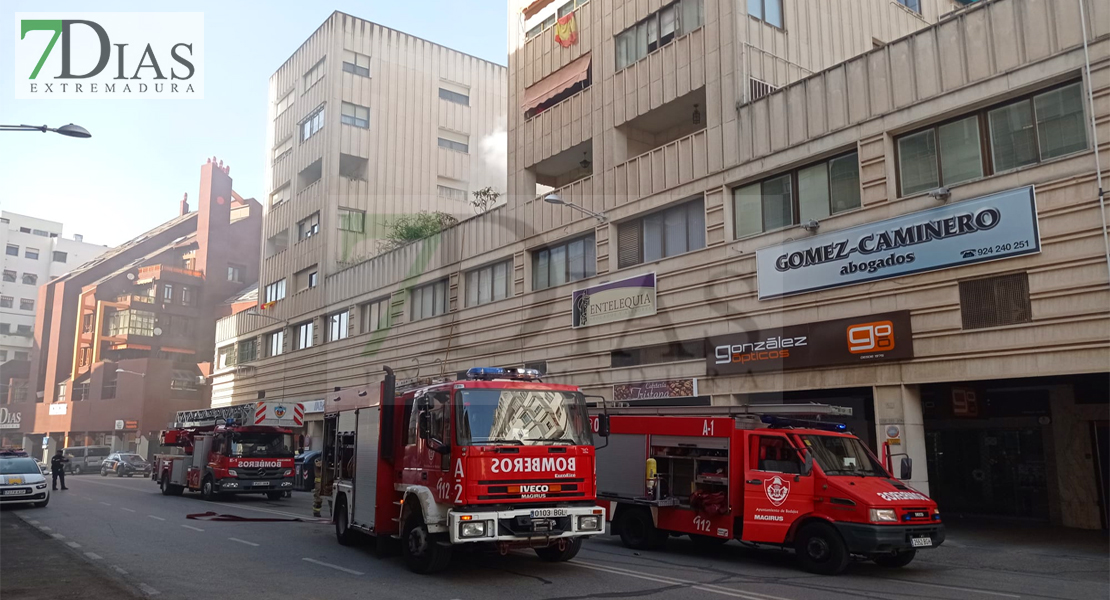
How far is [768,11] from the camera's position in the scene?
23625mm

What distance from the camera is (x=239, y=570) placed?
11672mm

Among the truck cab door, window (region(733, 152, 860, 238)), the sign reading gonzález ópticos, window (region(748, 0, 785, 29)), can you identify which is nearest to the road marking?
the truck cab door

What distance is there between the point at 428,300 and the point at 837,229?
20.3 m

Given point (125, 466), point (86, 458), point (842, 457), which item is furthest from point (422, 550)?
point (86, 458)

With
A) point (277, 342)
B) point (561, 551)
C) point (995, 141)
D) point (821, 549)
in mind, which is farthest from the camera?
point (277, 342)

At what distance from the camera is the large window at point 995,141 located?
15969 millimetres

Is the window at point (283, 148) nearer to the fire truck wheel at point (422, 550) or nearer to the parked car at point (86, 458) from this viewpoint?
the parked car at point (86, 458)

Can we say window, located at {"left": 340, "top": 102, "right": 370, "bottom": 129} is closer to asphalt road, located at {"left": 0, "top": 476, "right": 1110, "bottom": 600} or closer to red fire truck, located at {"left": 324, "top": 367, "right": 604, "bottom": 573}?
asphalt road, located at {"left": 0, "top": 476, "right": 1110, "bottom": 600}

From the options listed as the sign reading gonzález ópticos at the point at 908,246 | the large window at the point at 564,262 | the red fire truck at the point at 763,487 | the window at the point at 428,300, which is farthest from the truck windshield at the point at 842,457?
the window at the point at 428,300

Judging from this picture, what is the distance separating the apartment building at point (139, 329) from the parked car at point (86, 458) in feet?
27.8

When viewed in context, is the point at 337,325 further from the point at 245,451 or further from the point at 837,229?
the point at 837,229

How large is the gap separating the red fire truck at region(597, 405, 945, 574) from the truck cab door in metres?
0.02

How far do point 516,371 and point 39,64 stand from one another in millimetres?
16583

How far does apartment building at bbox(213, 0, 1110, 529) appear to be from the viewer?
1606 cm
